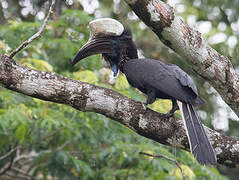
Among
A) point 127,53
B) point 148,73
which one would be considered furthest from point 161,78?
point 127,53

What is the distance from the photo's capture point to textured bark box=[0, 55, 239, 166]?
3061mm

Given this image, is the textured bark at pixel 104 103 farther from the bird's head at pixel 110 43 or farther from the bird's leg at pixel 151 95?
the bird's head at pixel 110 43

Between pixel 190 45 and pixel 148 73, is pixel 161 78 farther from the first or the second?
pixel 190 45

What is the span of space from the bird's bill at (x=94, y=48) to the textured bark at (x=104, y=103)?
1.71 feet

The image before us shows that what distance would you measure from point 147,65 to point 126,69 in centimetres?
22

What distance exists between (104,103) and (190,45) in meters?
0.75

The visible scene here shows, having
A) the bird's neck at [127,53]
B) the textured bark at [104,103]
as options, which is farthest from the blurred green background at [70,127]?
the textured bark at [104,103]

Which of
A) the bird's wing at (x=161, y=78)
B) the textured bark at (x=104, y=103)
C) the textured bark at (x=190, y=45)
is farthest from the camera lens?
the bird's wing at (x=161, y=78)

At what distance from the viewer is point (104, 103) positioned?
316cm

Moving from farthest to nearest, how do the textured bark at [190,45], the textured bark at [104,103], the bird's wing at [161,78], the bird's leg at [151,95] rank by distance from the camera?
the bird's leg at [151,95]
the bird's wing at [161,78]
the textured bark at [104,103]
the textured bark at [190,45]

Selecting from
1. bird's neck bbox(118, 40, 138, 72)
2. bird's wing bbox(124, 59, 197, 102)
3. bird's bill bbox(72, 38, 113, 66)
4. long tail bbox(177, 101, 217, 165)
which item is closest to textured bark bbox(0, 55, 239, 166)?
long tail bbox(177, 101, 217, 165)

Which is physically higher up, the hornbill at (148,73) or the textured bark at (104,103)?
the hornbill at (148,73)

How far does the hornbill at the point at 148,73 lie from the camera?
11.0ft

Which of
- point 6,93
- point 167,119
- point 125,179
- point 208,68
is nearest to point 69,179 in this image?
point 125,179
